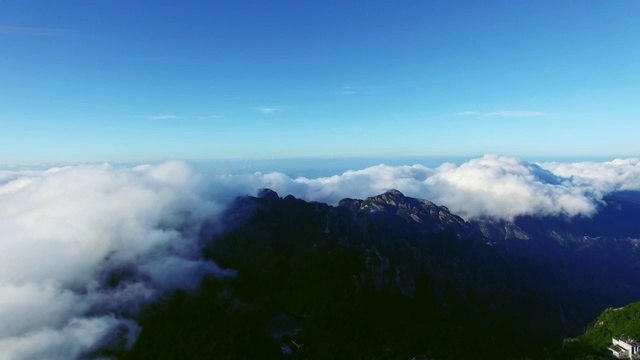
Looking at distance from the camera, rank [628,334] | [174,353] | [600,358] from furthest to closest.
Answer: [174,353]
[628,334]
[600,358]

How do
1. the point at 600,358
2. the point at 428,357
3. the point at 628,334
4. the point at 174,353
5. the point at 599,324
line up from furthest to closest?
the point at 174,353 < the point at 428,357 < the point at 599,324 < the point at 628,334 < the point at 600,358

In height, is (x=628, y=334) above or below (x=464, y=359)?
above

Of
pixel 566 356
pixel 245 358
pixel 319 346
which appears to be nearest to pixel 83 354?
pixel 245 358

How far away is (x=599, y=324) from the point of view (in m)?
167

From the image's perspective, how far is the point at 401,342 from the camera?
197 metres

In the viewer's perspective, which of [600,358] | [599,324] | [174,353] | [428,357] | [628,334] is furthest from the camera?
[174,353]

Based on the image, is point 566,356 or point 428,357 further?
point 428,357

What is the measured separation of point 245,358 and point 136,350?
6166 centimetres

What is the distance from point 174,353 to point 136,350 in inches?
897

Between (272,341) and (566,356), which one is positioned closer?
(566,356)

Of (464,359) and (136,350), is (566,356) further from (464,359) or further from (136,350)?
(136,350)

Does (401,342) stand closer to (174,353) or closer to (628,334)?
(628,334)

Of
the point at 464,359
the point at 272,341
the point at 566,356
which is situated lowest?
the point at 464,359

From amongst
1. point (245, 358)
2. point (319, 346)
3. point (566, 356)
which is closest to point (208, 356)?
point (245, 358)
